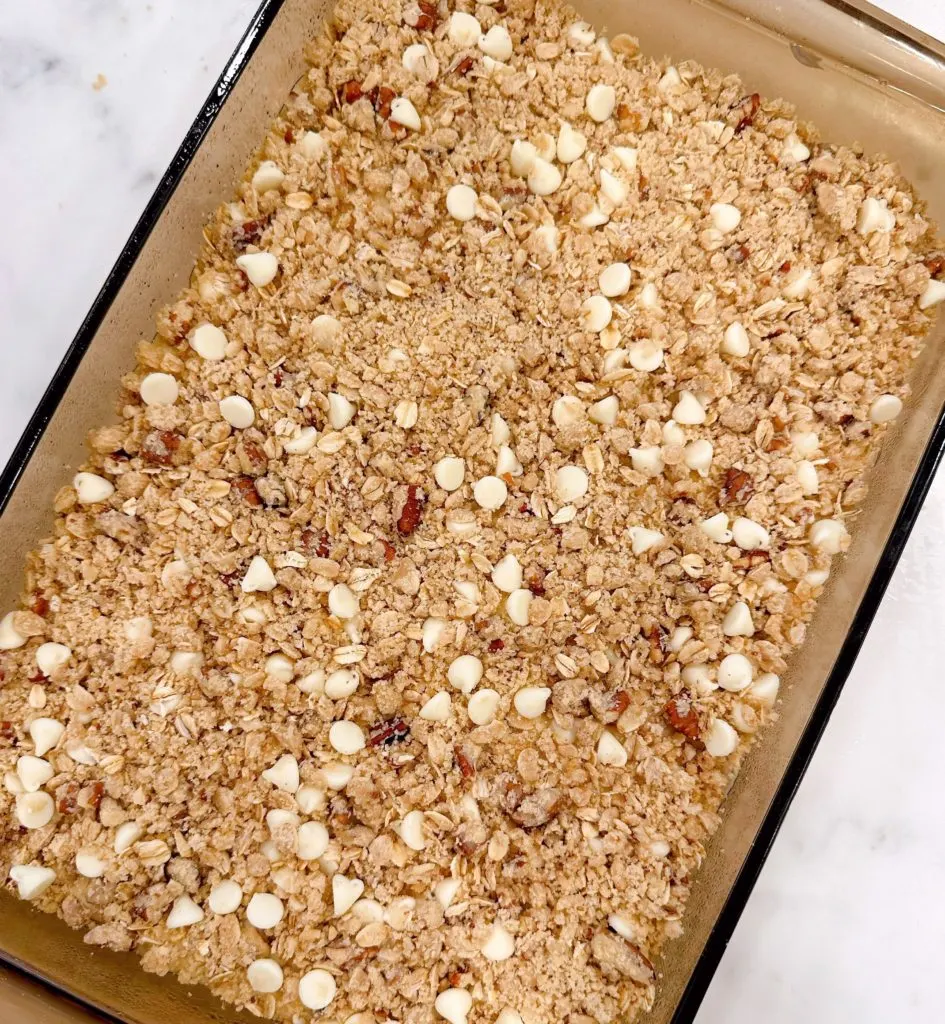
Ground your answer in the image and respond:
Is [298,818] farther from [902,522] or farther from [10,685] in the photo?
[902,522]

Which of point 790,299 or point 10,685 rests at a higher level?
point 790,299

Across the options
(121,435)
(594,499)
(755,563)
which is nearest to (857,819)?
(755,563)

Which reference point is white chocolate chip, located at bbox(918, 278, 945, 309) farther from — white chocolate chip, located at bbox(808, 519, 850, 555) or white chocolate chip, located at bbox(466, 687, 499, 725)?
white chocolate chip, located at bbox(466, 687, 499, 725)

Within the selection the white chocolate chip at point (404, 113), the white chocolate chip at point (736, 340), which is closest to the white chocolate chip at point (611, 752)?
the white chocolate chip at point (736, 340)

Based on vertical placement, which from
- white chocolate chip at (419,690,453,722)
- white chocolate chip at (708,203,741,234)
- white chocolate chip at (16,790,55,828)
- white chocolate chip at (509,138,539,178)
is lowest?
white chocolate chip at (16,790,55,828)

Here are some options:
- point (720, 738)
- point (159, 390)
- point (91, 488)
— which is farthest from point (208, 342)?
point (720, 738)

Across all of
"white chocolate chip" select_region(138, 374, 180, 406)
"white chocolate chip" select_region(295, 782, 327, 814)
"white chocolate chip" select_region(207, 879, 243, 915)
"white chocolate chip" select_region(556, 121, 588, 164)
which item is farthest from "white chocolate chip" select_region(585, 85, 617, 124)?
"white chocolate chip" select_region(207, 879, 243, 915)
